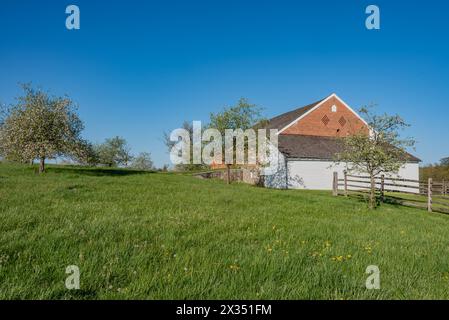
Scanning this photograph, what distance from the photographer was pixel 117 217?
6.69 meters

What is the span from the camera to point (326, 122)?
1542 inches

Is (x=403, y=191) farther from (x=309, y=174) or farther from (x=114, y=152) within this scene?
(x=114, y=152)

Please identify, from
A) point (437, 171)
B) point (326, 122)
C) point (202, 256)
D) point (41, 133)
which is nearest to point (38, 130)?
point (41, 133)

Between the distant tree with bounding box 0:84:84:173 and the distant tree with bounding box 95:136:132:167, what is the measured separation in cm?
4412

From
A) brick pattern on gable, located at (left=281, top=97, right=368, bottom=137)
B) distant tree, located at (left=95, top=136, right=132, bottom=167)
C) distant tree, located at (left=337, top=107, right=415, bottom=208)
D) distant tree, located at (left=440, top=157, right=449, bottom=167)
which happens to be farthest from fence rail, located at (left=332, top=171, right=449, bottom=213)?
distant tree, located at (left=95, top=136, right=132, bottom=167)

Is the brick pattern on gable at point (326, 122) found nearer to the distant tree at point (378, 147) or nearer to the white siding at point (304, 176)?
the white siding at point (304, 176)

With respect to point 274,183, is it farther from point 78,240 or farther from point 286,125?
point 78,240

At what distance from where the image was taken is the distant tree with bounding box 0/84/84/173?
784 inches

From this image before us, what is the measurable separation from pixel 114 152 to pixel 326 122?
4897 centimetres

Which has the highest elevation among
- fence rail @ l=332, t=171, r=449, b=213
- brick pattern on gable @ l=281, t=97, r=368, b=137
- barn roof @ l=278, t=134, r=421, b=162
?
brick pattern on gable @ l=281, t=97, r=368, b=137

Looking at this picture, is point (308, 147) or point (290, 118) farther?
point (290, 118)

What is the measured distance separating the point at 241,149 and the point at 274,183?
20.9 feet

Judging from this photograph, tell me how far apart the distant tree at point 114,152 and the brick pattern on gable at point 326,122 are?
4533cm

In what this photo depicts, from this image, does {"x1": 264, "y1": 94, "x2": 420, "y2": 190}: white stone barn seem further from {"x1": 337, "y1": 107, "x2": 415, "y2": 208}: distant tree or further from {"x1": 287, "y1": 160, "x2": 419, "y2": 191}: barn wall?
{"x1": 337, "y1": 107, "x2": 415, "y2": 208}: distant tree
